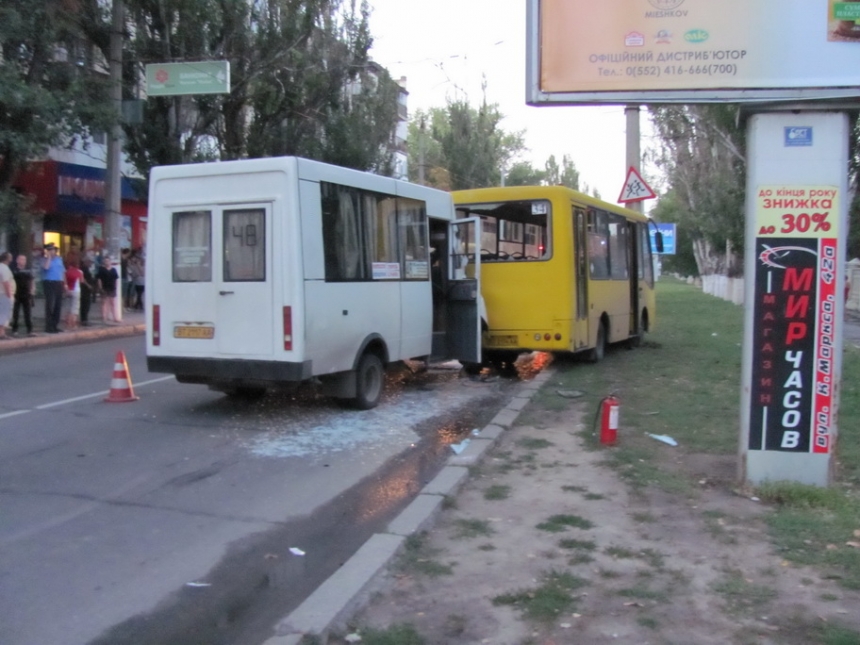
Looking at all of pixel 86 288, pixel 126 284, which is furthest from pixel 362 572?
pixel 126 284

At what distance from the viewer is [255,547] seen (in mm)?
5586

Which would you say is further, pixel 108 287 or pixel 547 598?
pixel 108 287

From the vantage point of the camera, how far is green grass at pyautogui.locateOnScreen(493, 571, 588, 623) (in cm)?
437

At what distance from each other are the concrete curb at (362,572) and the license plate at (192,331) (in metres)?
3.35

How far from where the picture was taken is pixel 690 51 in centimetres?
646

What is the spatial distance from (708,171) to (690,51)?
34706 mm

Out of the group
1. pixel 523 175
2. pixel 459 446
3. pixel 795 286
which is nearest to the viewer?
pixel 795 286

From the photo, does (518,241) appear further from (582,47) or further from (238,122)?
(238,122)

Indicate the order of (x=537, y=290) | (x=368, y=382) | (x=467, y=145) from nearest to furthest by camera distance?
(x=368, y=382)
(x=537, y=290)
(x=467, y=145)

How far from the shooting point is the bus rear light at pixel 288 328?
8812mm

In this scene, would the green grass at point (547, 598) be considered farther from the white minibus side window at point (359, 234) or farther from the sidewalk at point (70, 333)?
the sidewalk at point (70, 333)

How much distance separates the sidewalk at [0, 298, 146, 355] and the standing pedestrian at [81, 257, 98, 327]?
23 centimetres

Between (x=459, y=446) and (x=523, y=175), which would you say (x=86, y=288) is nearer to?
(x=459, y=446)

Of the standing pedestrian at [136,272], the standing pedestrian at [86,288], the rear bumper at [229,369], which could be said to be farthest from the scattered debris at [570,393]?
the standing pedestrian at [136,272]
